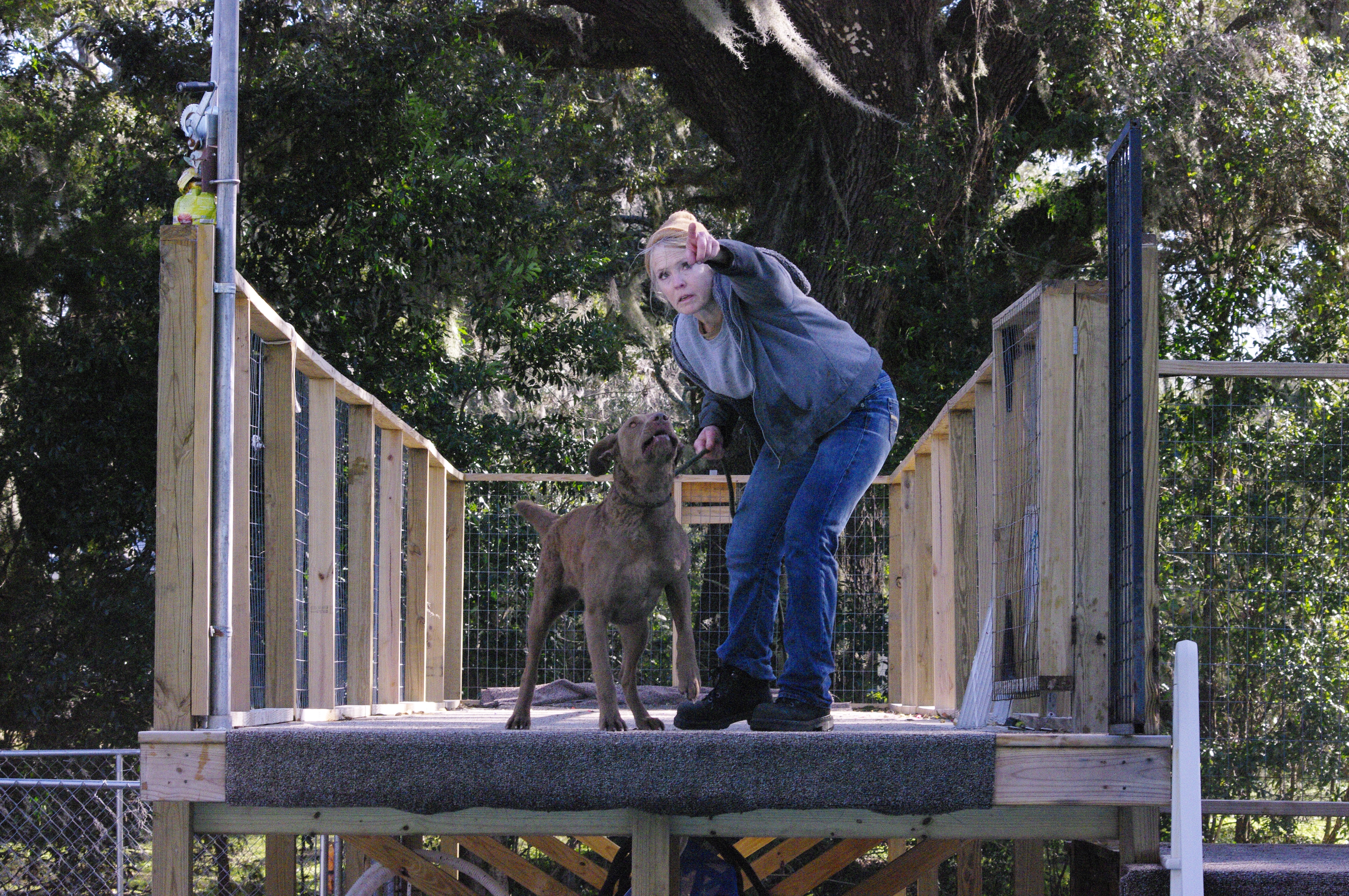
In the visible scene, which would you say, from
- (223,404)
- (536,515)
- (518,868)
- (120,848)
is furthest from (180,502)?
(120,848)

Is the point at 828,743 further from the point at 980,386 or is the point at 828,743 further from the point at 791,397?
the point at 980,386

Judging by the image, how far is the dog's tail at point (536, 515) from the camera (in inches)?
187

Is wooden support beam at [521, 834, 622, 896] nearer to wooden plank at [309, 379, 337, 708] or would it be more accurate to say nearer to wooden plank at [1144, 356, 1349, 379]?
wooden plank at [309, 379, 337, 708]

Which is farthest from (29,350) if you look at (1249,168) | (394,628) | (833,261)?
(1249,168)

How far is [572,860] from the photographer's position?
6.27 meters

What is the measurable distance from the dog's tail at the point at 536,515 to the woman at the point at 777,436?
42.5 inches

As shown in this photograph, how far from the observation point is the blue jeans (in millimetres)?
3361

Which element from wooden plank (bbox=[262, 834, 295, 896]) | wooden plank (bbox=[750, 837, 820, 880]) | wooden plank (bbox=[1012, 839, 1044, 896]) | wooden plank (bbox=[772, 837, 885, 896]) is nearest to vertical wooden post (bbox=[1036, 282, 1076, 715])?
wooden plank (bbox=[1012, 839, 1044, 896])

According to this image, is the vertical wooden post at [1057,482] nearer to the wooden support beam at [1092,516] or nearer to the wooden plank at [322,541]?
the wooden support beam at [1092,516]

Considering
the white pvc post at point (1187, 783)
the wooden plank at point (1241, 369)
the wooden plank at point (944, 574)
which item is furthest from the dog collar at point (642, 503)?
the wooden plank at point (944, 574)

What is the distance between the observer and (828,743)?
297 cm

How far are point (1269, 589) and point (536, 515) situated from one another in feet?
12.8

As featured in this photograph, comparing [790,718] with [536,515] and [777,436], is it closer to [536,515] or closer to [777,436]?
[777,436]

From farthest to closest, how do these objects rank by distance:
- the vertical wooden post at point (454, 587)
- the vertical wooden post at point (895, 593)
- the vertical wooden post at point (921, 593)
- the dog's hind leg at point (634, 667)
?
the vertical wooden post at point (454, 587)
the vertical wooden post at point (895, 593)
the vertical wooden post at point (921, 593)
the dog's hind leg at point (634, 667)
